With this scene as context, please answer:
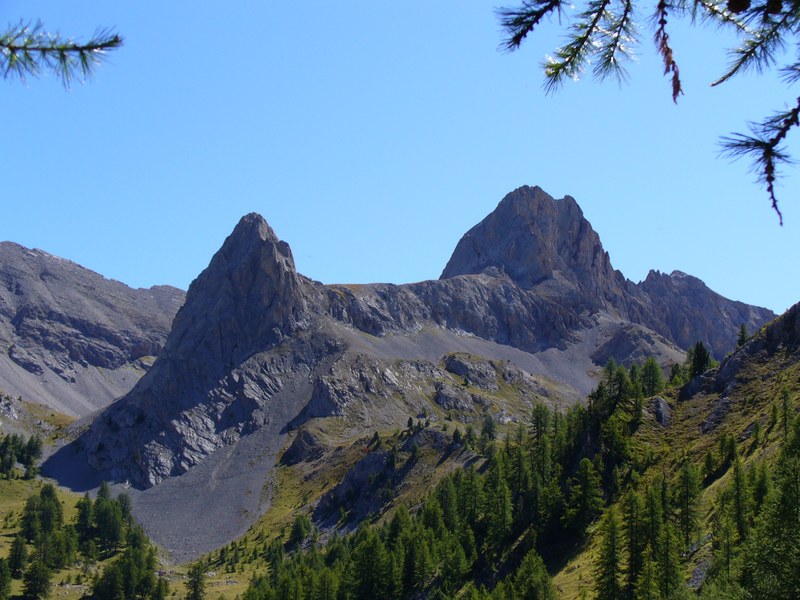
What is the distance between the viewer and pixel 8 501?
195250 millimetres

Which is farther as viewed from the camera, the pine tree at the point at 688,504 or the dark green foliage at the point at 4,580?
the dark green foliage at the point at 4,580

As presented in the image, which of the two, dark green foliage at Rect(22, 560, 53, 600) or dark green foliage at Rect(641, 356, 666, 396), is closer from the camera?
dark green foliage at Rect(641, 356, 666, 396)

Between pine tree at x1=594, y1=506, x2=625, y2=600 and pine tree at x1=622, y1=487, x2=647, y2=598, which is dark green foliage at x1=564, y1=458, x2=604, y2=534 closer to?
pine tree at x1=622, y1=487, x2=647, y2=598

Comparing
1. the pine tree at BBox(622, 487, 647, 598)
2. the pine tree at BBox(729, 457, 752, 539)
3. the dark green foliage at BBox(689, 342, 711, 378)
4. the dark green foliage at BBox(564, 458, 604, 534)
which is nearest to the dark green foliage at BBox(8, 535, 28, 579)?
the dark green foliage at BBox(564, 458, 604, 534)

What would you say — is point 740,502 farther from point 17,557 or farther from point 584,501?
point 17,557

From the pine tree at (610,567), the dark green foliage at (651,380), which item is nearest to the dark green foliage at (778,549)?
the pine tree at (610,567)

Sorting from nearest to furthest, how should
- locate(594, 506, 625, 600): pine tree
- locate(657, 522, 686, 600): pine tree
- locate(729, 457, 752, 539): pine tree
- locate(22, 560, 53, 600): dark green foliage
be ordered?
locate(657, 522, 686, 600): pine tree < locate(729, 457, 752, 539): pine tree < locate(594, 506, 625, 600): pine tree < locate(22, 560, 53, 600): dark green foliage

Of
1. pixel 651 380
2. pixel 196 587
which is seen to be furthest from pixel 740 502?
pixel 196 587

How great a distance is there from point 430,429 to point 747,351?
87.1 m

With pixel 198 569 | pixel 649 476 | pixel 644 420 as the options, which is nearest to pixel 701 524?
pixel 649 476

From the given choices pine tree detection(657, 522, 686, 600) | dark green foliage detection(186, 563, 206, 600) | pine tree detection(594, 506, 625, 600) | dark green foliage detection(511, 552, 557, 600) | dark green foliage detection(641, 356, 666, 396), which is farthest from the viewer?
dark green foliage detection(186, 563, 206, 600)

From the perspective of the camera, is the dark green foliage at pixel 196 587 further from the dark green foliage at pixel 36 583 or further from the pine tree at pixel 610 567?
the pine tree at pixel 610 567

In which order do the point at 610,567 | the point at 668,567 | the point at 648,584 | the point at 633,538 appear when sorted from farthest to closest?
the point at 633,538 < the point at 610,567 < the point at 668,567 < the point at 648,584

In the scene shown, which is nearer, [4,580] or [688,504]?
[688,504]
